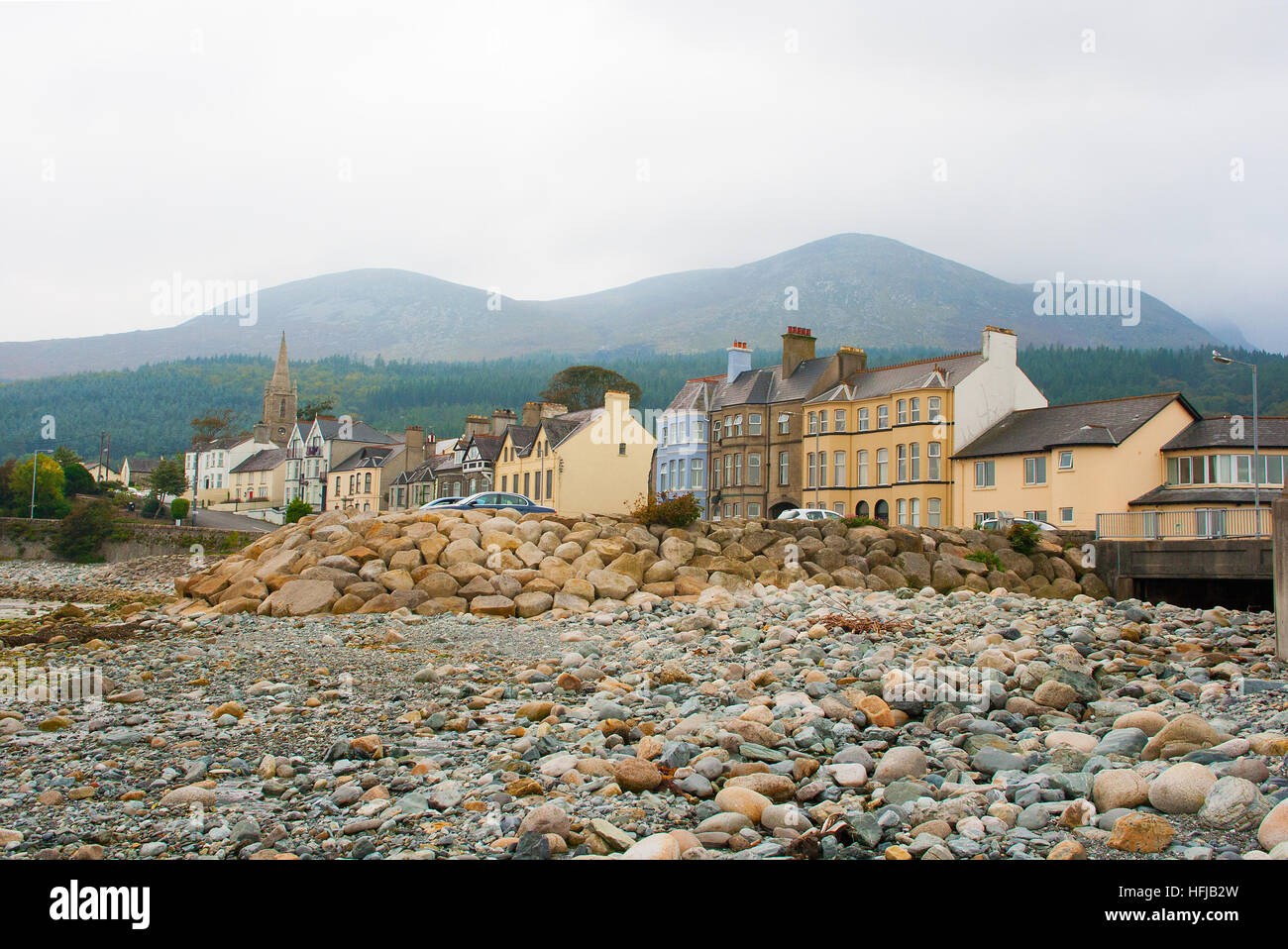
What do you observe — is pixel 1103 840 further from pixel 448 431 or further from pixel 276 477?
pixel 448 431

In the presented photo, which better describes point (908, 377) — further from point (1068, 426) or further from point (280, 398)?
point (280, 398)

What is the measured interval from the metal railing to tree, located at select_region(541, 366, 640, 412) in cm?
5407

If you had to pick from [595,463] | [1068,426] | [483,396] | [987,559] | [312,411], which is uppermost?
[483,396]

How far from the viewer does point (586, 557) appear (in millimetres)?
24000

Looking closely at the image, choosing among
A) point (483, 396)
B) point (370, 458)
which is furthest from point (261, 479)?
point (483, 396)

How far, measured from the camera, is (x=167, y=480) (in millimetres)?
94750

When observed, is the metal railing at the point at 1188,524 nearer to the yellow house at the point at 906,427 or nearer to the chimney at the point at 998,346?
the yellow house at the point at 906,427

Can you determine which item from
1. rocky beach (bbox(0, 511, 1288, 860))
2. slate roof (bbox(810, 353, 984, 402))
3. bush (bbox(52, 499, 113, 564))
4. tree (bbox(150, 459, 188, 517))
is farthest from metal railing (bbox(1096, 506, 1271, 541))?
tree (bbox(150, 459, 188, 517))

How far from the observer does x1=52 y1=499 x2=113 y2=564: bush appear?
6869 cm

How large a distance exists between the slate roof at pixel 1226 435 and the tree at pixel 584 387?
5062 centimetres

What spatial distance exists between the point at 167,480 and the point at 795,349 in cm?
6927

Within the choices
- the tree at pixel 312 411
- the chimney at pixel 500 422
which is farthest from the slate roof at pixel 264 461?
the chimney at pixel 500 422

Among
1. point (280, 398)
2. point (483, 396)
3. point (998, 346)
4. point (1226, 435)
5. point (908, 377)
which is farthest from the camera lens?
point (483, 396)

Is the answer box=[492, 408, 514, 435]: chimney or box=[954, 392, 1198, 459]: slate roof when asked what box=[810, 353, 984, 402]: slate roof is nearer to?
box=[954, 392, 1198, 459]: slate roof
